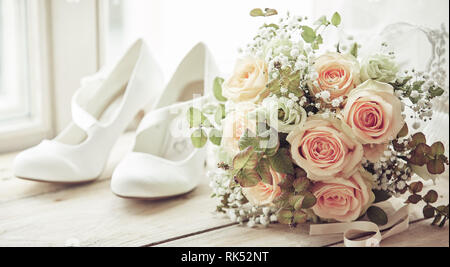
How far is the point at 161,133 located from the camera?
3.63 ft

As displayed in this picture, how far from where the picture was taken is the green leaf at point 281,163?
31.4 inches

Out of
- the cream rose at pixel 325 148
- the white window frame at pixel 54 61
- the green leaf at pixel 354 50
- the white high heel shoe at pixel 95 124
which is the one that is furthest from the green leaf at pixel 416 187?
the white window frame at pixel 54 61

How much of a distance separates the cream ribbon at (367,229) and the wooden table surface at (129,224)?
11mm

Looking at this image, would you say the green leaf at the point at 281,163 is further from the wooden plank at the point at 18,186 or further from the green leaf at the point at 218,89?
the wooden plank at the point at 18,186

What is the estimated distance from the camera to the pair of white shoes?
3.14 feet

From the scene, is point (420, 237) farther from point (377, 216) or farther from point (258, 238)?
point (258, 238)

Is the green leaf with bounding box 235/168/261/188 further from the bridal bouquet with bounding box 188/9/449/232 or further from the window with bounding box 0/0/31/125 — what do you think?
the window with bounding box 0/0/31/125

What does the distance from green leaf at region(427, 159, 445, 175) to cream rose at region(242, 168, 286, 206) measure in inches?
8.9

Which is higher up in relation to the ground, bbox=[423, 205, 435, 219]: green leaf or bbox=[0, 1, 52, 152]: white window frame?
bbox=[0, 1, 52, 152]: white window frame

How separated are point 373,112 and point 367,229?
20 centimetres

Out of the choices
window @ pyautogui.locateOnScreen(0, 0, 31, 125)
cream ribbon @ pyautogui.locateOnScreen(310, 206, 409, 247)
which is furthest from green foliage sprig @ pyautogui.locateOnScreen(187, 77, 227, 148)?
window @ pyautogui.locateOnScreen(0, 0, 31, 125)

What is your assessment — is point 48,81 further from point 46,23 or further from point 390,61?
point 390,61

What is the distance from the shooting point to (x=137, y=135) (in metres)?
1.06

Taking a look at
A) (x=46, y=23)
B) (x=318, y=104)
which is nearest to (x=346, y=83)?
(x=318, y=104)
